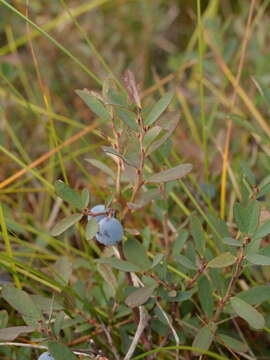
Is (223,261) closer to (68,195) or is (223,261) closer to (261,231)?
(261,231)

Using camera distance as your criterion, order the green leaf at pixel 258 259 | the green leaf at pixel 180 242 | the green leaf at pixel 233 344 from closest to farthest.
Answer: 1. the green leaf at pixel 258 259
2. the green leaf at pixel 233 344
3. the green leaf at pixel 180 242

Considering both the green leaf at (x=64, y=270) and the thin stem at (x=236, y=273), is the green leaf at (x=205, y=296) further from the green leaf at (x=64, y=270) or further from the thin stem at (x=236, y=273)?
the green leaf at (x=64, y=270)

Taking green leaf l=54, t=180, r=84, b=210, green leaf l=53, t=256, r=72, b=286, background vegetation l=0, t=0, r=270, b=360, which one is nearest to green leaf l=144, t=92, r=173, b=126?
background vegetation l=0, t=0, r=270, b=360

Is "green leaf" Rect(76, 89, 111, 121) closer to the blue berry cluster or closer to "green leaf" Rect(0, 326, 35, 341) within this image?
the blue berry cluster

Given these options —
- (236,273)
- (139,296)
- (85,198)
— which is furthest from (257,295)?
(85,198)

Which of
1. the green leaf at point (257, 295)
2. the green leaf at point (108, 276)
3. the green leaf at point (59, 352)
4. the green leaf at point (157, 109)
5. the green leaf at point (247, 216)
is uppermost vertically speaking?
the green leaf at point (157, 109)

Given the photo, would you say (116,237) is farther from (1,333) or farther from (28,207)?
(28,207)

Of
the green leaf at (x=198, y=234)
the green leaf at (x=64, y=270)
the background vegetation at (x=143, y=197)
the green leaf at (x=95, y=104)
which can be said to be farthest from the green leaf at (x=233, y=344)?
the green leaf at (x=95, y=104)
